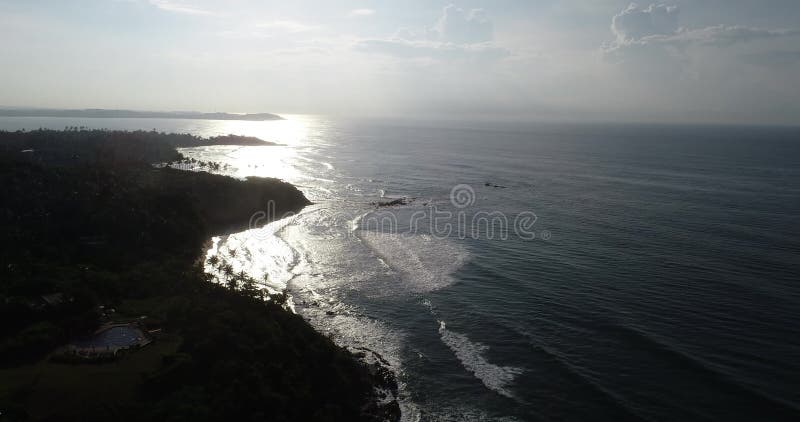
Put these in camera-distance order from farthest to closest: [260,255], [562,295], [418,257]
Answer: [260,255]
[418,257]
[562,295]

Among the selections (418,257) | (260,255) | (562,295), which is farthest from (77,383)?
(562,295)

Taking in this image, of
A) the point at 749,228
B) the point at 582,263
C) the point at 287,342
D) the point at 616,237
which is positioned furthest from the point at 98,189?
the point at 749,228

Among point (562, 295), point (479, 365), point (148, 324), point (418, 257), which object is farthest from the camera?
point (418, 257)

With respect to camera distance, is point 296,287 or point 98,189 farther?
point 98,189

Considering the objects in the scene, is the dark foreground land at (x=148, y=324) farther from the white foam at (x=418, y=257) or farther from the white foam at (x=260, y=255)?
the white foam at (x=418, y=257)

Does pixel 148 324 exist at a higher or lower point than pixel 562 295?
lower

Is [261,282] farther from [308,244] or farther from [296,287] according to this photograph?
[308,244]

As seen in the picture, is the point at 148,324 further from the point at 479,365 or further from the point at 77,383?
the point at 479,365
